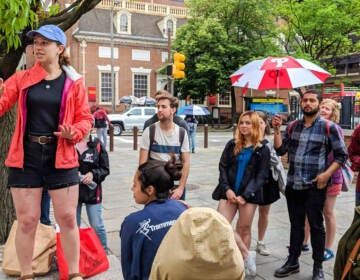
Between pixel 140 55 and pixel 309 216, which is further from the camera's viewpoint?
pixel 140 55

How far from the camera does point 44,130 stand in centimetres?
304

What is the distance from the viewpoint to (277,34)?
103 feet

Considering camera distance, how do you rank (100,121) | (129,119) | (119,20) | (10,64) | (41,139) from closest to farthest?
(41,139)
(10,64)
(100,121)
(129,119)
(119,20)

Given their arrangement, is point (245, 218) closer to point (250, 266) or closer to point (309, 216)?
point (250, 266)

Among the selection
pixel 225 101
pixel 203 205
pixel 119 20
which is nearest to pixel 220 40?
pixel 225 101

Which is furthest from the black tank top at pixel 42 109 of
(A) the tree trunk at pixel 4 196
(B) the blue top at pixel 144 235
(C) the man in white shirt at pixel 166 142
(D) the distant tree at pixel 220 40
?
(D) the distant tree at pixel 220 40

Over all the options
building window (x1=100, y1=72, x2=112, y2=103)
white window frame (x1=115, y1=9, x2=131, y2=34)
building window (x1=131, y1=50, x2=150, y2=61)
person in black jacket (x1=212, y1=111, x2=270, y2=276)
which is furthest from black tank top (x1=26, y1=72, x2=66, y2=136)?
white window frame (x1=115, y1=9, x2=131, y2=34)

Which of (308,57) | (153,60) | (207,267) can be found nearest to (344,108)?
(207,267)

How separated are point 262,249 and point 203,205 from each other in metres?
2.55

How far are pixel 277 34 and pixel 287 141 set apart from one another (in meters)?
28.8

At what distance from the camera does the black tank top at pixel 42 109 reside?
302 cm

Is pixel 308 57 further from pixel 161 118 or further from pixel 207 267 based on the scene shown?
pixel 207 267

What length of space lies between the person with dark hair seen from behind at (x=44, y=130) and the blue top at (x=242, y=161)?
1.65 metres

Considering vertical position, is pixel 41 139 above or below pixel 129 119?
above
